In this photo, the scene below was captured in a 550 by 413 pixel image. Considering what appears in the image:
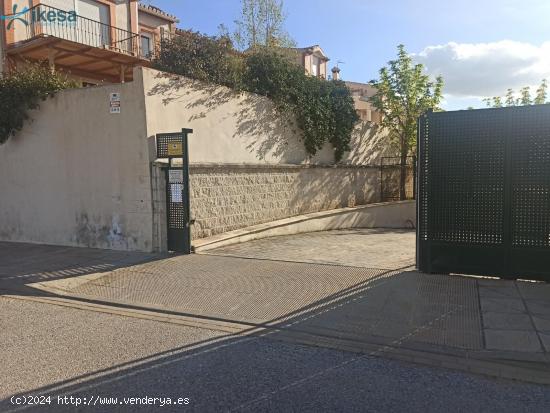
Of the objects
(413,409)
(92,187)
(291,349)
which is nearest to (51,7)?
(92,187)

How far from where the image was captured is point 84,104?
35.1 feet

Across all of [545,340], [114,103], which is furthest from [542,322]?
[114,103]

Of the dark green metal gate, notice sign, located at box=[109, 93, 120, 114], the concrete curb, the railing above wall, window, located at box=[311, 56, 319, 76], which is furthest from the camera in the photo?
window, located at box=[311, 56, 319, 76]

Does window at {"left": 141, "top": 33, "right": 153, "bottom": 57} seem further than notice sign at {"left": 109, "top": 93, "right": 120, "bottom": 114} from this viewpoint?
Yes

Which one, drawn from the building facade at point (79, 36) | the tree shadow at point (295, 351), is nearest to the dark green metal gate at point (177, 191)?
the tree shadow at point (295, 351)

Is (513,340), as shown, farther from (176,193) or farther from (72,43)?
(72,43)

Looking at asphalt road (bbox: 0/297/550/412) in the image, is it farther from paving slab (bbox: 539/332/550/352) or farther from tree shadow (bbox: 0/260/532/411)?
paving slab (bbox: 539/332/550/352)

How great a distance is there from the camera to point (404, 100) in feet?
67.7

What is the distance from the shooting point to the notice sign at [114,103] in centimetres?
1016

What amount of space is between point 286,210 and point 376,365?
957 centimetres

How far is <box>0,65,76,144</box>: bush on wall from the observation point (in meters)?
11.2

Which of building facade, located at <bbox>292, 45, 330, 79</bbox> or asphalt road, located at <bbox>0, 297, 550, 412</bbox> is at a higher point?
building facade, located at <bbox>292, 45, 330, 79</bbox>

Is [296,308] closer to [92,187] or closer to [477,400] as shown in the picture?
[477,400]

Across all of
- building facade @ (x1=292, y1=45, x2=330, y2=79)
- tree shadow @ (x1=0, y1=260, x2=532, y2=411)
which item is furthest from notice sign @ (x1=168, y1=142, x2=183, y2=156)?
building facade @ (x1=292, y1=45, x2=330, y2=79)
